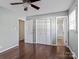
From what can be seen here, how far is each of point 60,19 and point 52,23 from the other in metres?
0.64

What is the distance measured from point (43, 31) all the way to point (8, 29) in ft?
8.68

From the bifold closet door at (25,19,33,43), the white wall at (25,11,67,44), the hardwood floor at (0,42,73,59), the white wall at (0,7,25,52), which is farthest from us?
the bifold closet door at (25,19,33,43)

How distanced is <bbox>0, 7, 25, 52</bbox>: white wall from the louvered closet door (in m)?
1.69

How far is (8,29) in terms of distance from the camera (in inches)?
222

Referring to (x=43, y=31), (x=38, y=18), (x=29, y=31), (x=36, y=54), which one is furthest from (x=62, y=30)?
(x=36, y=54)

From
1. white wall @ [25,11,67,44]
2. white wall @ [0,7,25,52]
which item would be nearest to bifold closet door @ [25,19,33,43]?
white wall @ [25,11,67,44]

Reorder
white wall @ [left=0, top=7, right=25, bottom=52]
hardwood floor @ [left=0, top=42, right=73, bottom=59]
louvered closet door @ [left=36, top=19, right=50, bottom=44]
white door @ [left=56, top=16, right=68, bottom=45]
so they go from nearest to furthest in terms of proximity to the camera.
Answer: hardwood floor @ [left=0, top=42, right=73, bottom=59] → white wall @ [left=0, top=7, right=25, bottom=52] → white door @ [left=56, top=16, right=68, bottom=45] → louvered closet door @ [left=36, top=19, right=50, bottom=44]

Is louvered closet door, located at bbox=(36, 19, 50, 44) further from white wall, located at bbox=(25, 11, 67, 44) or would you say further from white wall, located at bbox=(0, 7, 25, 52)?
white wall, located at bbox=(0, 7, 25, 52)

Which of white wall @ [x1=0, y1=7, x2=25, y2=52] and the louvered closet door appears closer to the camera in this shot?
white wall @ [x1=0, y1=7, x2=25, y2=52]

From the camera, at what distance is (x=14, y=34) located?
Answer: 250 inches

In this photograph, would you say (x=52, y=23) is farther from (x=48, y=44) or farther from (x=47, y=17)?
(x=48, y=44)

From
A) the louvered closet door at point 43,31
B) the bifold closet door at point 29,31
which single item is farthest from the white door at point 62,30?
the bifold closet door at point 29,31

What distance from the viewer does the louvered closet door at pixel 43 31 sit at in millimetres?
7000

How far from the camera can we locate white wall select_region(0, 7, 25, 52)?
506 centimetres
